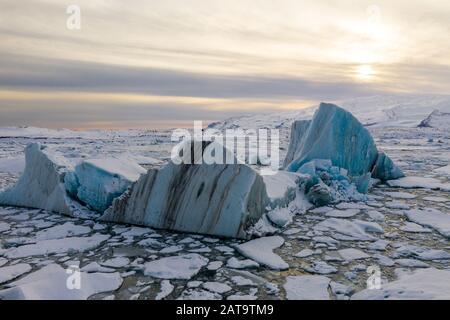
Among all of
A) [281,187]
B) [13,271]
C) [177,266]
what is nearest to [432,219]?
[281,187]

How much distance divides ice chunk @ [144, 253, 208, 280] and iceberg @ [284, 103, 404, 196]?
3.65 m

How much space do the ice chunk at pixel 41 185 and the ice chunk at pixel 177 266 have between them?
2.48 meters

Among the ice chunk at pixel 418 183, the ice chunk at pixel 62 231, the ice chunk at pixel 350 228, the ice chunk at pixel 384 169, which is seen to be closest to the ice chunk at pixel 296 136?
the ice chunk at pixel 384 169

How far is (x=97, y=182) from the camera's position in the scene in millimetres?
5379

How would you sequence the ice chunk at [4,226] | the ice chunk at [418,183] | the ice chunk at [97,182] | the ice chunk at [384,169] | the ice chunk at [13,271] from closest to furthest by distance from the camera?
the ice chunk at [13,271] < the ice chunk at [4,226] < the ice chunk at [97,182] < the ice chunk at [418,183] < the ice chunk at [384,169]

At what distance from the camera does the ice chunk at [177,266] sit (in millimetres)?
3277

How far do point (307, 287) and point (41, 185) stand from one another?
188 inches

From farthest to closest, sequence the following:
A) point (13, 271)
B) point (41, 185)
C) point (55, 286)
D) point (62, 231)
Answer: point (41, 185), point (62, 231), point (13, 271), point (55, 286)

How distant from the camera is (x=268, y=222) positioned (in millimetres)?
4715

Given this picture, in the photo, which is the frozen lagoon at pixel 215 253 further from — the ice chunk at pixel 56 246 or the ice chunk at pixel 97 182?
the ice chunk at pixel 97 182

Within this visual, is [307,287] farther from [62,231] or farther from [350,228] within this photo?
[62,231]

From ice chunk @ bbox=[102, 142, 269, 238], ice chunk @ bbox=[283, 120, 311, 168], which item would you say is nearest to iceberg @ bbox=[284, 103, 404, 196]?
ice chunk @ bbox=[283, 120, 311, 168]

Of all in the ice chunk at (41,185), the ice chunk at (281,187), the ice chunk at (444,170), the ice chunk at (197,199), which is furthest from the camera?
the ice chunk at (444,170)
